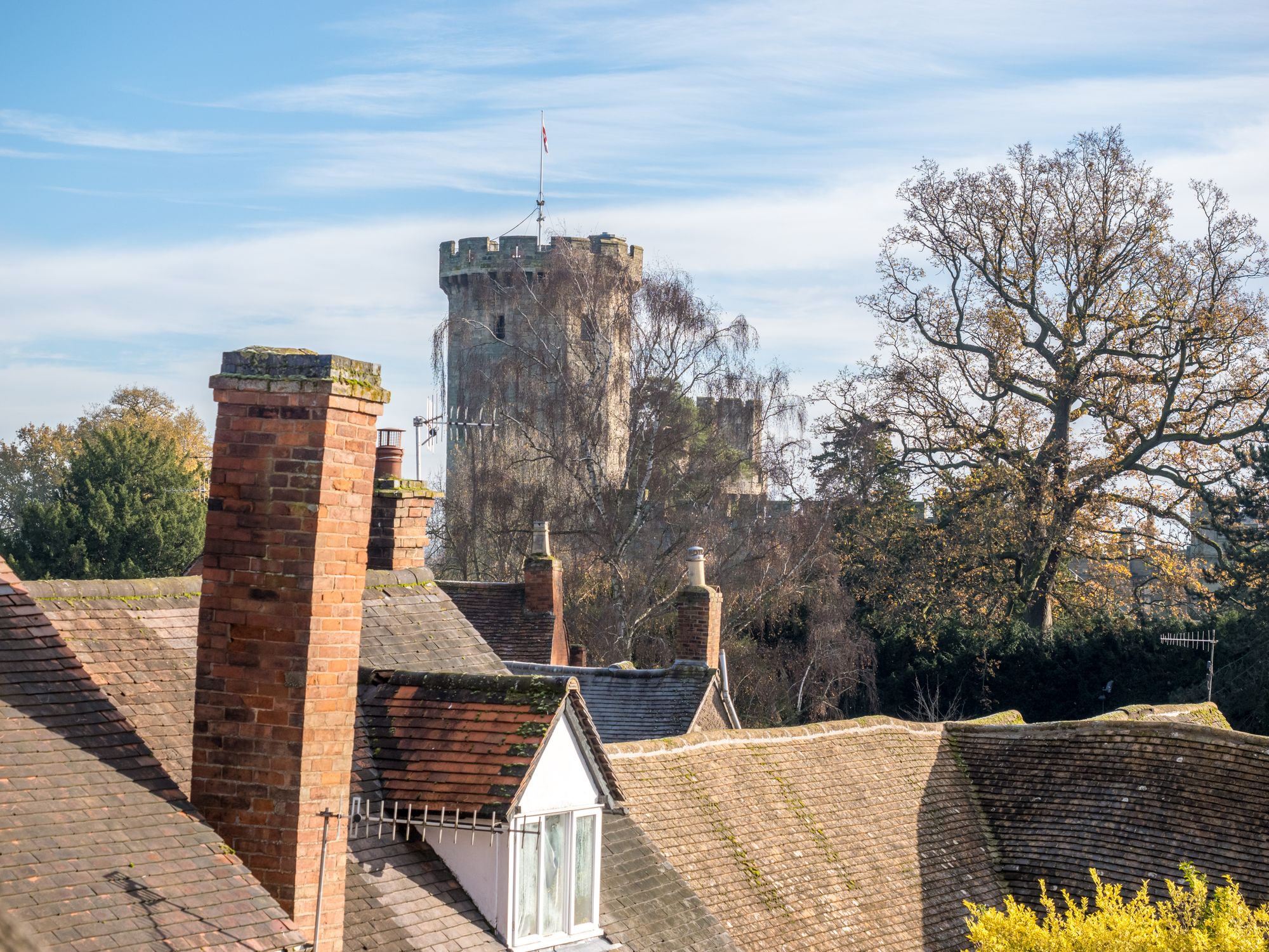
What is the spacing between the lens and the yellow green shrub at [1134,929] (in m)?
11.8

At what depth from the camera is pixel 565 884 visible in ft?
30.6

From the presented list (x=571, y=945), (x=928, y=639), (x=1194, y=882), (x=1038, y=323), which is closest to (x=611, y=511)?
Answer: (x=928, y=639)

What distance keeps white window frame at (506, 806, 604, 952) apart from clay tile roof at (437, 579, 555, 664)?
52.4ft

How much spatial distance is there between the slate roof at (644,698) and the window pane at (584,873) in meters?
10.7

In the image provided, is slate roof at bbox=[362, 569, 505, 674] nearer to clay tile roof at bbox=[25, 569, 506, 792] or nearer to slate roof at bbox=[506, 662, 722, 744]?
clay tile roof at bbox=[25, 569, 506, 792]

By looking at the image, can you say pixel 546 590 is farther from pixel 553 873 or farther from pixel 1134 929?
pixel 553 873

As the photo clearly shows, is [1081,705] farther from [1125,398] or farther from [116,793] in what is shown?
[116,793]

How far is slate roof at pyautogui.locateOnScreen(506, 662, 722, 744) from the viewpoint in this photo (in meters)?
20.9

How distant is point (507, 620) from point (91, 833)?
2006 cm

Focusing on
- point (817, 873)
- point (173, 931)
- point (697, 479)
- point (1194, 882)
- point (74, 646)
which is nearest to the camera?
point (173, 931)

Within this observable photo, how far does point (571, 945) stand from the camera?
30.7 feet

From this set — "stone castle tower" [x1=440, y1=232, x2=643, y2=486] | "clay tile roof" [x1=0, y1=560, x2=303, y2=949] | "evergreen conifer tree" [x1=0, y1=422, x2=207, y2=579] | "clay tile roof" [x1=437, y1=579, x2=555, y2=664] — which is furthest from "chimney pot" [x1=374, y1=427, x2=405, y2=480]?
"evergreen conifer tree" [x1=0, y1=422, x2=207, y2=579]

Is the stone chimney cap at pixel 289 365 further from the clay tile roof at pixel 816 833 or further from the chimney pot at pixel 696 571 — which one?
the chimney pot at pixel 696 571

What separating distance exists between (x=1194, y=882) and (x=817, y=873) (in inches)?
171
